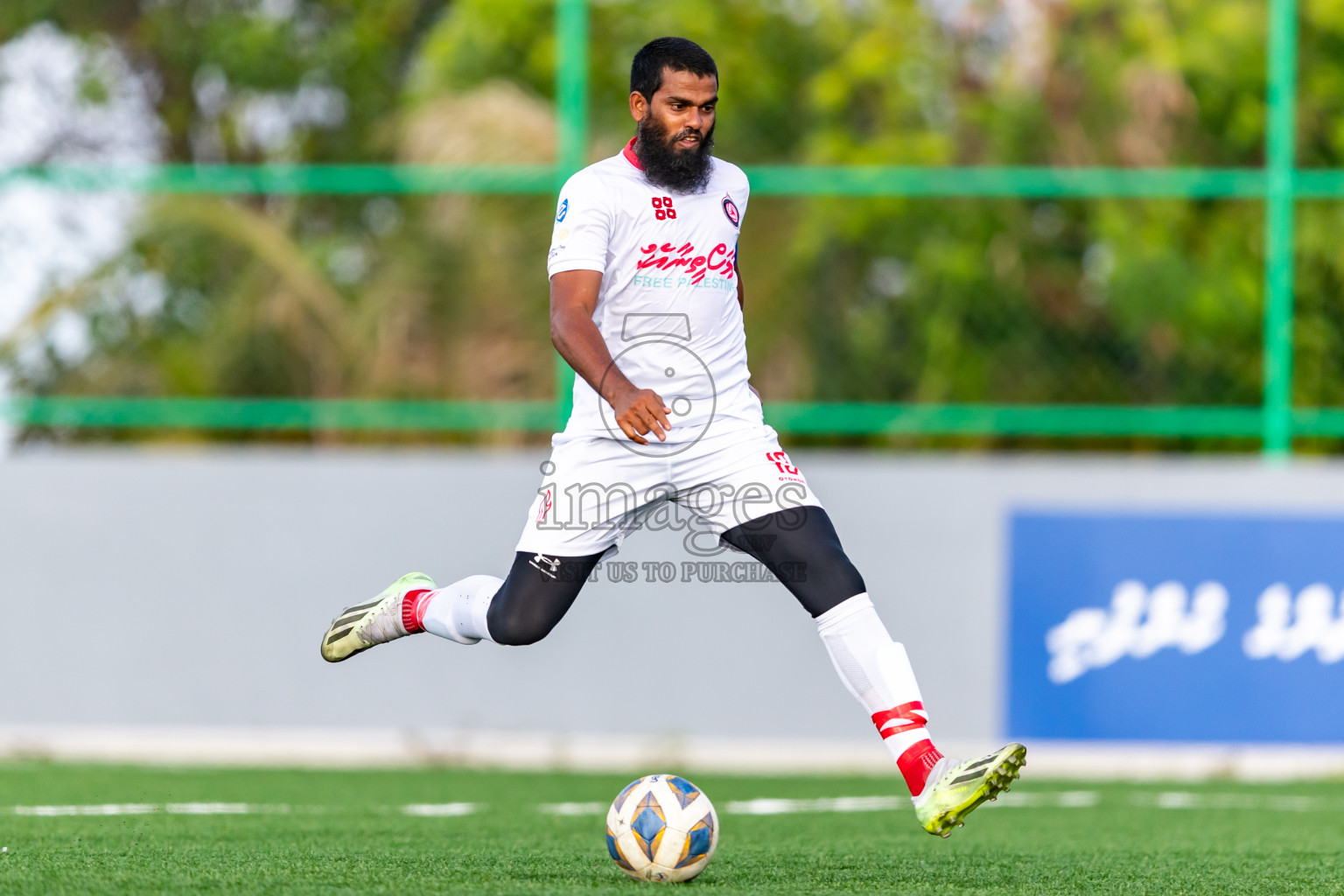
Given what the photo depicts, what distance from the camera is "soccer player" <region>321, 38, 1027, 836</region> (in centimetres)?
518

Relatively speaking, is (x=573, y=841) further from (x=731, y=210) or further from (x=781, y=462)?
(x=731, y=210)

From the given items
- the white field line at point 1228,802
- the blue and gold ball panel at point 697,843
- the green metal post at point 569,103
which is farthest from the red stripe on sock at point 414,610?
the green metal post at point 569,103

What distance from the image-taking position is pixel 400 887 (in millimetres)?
4715

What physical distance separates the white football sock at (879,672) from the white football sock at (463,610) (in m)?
1.12

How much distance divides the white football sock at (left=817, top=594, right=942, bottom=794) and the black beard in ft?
4.58

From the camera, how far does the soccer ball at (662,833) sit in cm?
499

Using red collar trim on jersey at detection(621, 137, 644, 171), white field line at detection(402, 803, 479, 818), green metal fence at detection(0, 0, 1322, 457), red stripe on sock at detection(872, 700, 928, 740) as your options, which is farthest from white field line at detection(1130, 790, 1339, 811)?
red collar trim on jersey at detection(621, 137, 644, 171)

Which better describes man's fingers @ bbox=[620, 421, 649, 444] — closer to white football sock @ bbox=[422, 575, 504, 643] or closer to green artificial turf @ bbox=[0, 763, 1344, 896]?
white football sock @ bbox=[422, 575, 504, 643]

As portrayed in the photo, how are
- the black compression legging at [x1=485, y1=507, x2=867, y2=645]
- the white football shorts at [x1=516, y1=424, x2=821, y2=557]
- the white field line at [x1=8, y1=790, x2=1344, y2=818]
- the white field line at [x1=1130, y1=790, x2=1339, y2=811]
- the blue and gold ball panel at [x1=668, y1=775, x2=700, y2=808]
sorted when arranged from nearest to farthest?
1. the blue and gold ball panel at [x1=668, y1=775, x2=700, y2=808]
2. the black compression legging at [x1=485, y1=507, x2=867, y2=645]
3. the white football shorts at [x1=516, y1=424, x2=821, y2=557]
4. the white field line at [x1=8, y1=790, x2=1344, y2=818]
5. the white field line at [x1=1130, y1=790, x2=1339, y2=811]

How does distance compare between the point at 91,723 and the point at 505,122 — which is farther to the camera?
the point at 505,122

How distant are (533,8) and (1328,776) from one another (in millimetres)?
10137

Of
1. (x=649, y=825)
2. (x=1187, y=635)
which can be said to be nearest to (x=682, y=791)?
(x=649, y=825)

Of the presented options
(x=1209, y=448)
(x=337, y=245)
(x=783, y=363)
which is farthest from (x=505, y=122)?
(x=1209, y=448)

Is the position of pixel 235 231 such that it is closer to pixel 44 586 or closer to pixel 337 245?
pixel 337 245
